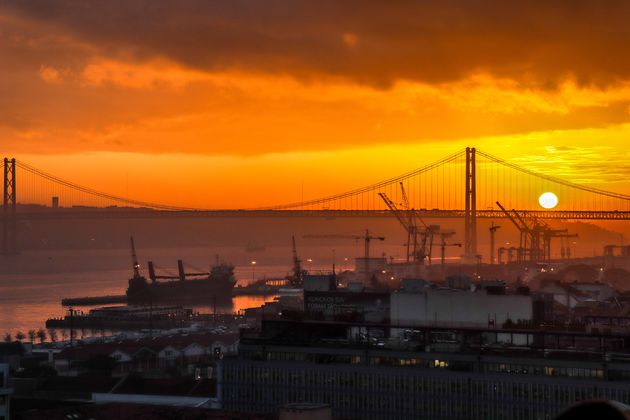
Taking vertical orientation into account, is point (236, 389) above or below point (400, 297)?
below

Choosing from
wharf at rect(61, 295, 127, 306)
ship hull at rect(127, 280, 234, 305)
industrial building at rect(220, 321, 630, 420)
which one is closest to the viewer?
industrial building at rect(220, 321, 630, 420)

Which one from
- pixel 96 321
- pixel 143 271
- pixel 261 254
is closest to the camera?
pixel 96 321

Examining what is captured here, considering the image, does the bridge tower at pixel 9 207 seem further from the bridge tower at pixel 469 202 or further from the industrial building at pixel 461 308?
the industrial building at pixel 461 308

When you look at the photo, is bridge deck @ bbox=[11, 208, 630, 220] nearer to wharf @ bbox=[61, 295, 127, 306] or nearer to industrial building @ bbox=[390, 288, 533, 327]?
wharf @ bbox=[61, 295, 127, 306]

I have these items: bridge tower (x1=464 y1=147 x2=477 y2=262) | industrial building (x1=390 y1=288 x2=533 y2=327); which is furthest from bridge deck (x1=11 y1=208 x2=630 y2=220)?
industrial building (x1=390 y1=288 x2=533 y2=327)

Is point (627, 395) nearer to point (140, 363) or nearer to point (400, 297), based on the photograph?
A: point (400, 297)

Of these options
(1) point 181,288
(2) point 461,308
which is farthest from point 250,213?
(2) point 461,308

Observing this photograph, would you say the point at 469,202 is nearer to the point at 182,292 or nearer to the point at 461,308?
the point at 182,292

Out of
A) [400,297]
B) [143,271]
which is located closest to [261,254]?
[143,271]
